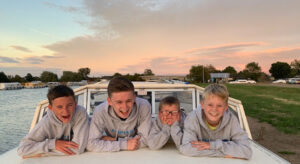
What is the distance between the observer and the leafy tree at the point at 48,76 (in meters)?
95.3

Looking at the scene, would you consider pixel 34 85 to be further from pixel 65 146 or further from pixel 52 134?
pixel 65 146

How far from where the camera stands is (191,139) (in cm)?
209

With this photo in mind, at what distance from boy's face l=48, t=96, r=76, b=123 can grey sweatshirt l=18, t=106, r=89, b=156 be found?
0.26 ft

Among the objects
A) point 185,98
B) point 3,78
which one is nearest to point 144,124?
point 185,98

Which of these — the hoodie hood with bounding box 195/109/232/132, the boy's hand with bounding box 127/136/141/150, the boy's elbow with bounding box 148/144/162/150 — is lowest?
the boy's elbow with bounding box 148/144/162/150

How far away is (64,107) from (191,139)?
1.28 m

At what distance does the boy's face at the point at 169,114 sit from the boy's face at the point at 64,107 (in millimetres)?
921

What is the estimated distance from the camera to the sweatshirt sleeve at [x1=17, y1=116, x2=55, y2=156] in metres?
2.04

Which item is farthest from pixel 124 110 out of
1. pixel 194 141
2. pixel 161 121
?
pixel 194 141

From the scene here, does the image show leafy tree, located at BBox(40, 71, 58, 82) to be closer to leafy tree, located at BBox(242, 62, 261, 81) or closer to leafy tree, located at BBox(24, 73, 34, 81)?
leafy tree, located at BBox(24, 73, 34, 81)

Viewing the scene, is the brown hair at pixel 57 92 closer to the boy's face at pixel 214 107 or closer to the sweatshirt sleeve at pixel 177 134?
the sweatshirt sleeve at pixel 177 134

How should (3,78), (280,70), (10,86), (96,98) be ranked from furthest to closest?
(3,78) → (280,70) → (10,86) → (96,98)

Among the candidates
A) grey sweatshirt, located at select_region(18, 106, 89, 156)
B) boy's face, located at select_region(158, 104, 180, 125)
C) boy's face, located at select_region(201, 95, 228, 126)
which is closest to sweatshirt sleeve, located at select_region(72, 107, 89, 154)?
grey sweatshirt, located at select_region(18, 106, 89, 156)

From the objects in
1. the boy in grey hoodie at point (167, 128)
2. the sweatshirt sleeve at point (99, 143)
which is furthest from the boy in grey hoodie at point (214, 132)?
Answer: the sweatshirt sleeve at point (99, 143)
